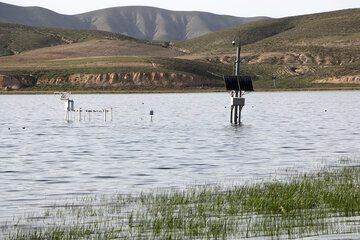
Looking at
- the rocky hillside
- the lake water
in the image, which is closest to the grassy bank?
the lake water

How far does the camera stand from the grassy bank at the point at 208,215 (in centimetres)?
1538

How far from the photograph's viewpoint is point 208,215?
692 inches

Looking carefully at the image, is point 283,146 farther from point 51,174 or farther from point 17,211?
point 17,211

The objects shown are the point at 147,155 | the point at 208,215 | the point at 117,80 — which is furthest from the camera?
the point at 117,80

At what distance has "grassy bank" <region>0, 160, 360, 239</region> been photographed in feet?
50.5

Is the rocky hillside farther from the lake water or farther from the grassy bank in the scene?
the grassy bank

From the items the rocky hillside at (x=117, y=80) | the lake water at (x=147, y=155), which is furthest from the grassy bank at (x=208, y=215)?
the rocky hillside at (x=117, y=80)

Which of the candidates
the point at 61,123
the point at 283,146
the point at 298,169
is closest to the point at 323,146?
the point at 283,146

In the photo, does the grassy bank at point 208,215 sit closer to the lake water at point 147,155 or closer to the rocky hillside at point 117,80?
the lake water at point 147,155

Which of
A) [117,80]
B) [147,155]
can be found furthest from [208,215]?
[117,80]

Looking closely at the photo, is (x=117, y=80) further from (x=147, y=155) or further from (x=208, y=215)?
(x=208, y=215)

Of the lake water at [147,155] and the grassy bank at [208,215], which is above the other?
the grassy bank at [208,215]

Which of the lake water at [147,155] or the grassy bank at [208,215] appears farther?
the lake water at [147,155]

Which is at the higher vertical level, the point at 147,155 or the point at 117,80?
the point at 117,80
